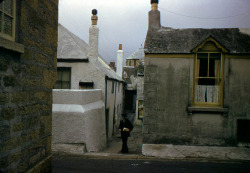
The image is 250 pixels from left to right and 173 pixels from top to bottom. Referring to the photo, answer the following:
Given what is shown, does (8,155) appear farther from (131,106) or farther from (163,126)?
(131,106)

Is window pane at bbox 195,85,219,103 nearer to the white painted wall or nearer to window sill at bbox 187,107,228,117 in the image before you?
window sill at bbox 187,107,228,117

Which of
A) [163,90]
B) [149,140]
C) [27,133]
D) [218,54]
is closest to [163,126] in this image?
[149,140]

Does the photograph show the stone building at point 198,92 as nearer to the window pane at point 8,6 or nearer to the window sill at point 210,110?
the window sill at point 210,110

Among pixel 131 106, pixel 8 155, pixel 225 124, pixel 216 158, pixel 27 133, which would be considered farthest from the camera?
pixel 131 106

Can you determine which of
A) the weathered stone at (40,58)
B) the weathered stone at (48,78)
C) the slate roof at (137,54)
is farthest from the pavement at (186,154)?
the slate roof at (137,54)

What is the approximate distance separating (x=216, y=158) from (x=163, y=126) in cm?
196

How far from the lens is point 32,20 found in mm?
2889

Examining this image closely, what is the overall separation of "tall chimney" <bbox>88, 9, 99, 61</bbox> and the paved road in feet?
26.1

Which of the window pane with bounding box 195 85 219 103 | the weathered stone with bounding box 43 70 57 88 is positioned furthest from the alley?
the weathered stone with bounding box 43 70 57 88

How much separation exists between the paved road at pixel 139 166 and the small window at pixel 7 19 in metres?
3.86

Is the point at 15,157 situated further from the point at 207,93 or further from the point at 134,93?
the point at 134,93

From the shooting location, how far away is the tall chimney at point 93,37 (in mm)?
13203

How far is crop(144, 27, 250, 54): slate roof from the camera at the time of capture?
7.37 metres

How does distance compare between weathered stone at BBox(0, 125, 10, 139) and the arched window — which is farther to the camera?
Result: the arched window
